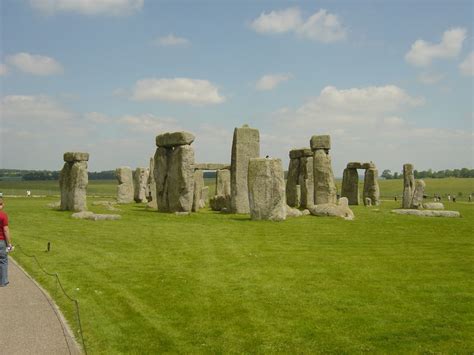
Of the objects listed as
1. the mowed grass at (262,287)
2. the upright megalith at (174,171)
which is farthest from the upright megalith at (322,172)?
the mowed grass at (262,287)

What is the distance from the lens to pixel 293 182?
110 ft

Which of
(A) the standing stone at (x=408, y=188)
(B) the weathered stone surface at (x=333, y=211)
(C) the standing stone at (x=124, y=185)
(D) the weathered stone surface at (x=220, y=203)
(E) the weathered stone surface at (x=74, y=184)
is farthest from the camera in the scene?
(C) the standing stone at (x=124, y=185)

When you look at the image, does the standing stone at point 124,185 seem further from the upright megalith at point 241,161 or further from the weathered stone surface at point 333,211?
the weathered stone surface at point 333,211

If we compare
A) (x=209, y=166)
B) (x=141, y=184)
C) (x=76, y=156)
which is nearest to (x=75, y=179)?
(x=76, y=156)

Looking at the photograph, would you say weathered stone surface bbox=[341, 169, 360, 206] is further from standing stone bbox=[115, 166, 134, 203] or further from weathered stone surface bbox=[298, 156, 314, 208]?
standing stone bbox=[115, 166, 134, 203]

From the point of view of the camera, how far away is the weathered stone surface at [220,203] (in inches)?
1094

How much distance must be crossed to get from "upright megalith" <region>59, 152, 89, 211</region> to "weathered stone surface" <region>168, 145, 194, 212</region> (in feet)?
14.5

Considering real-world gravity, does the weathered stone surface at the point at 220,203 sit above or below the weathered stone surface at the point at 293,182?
below

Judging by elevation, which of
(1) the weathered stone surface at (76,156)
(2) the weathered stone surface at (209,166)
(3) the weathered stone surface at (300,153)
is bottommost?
(2) the weathered stone surface at (209,166)

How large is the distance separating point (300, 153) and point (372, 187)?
25.1 ft

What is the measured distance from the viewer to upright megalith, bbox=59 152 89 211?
24312 millimetres

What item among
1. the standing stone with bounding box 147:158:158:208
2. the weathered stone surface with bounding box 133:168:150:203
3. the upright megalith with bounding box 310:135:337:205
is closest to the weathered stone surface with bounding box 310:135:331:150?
the upright megalith with bounding box 310:135:337:205

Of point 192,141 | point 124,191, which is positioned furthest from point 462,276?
point 124,191

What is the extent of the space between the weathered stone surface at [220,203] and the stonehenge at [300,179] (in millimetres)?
5514
